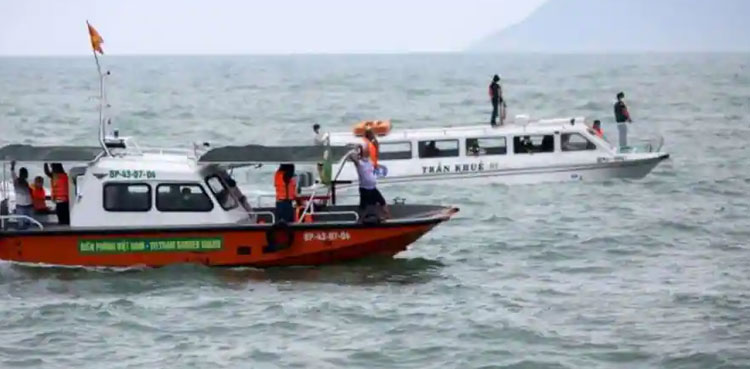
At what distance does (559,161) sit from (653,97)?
52.8 meters

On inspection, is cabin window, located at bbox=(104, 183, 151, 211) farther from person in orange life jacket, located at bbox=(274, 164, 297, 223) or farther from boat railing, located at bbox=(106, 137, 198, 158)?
person in orange life jacket, located at bbox=(274, 164, 297, 223)

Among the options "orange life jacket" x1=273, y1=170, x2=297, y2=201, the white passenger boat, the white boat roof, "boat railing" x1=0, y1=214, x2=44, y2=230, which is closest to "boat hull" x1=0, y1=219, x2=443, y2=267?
"boat railing" x1=0, y1=214, x2=44, y2=230

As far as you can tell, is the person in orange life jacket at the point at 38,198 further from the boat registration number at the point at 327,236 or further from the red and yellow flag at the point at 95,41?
the boat registration number at the point at 327,236

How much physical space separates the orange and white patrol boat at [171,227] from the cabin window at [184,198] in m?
0.02

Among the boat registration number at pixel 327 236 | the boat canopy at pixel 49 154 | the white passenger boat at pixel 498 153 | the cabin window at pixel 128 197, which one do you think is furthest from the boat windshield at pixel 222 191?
the white passenger boat at pixel 498 153

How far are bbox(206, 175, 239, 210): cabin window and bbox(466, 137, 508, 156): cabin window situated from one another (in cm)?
1253

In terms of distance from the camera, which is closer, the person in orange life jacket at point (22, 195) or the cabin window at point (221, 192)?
the cabin window at point (221, 192)

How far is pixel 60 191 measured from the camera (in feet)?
88.8

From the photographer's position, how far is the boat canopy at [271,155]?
26.7 m

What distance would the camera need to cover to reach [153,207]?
2675cm

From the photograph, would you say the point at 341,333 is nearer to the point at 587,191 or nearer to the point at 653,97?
the point at 587,191

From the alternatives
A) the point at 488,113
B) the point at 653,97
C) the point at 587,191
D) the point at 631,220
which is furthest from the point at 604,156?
the point at 653,97

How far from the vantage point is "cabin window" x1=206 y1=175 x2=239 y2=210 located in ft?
88.5

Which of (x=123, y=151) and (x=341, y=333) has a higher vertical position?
(x=123, y=151)
